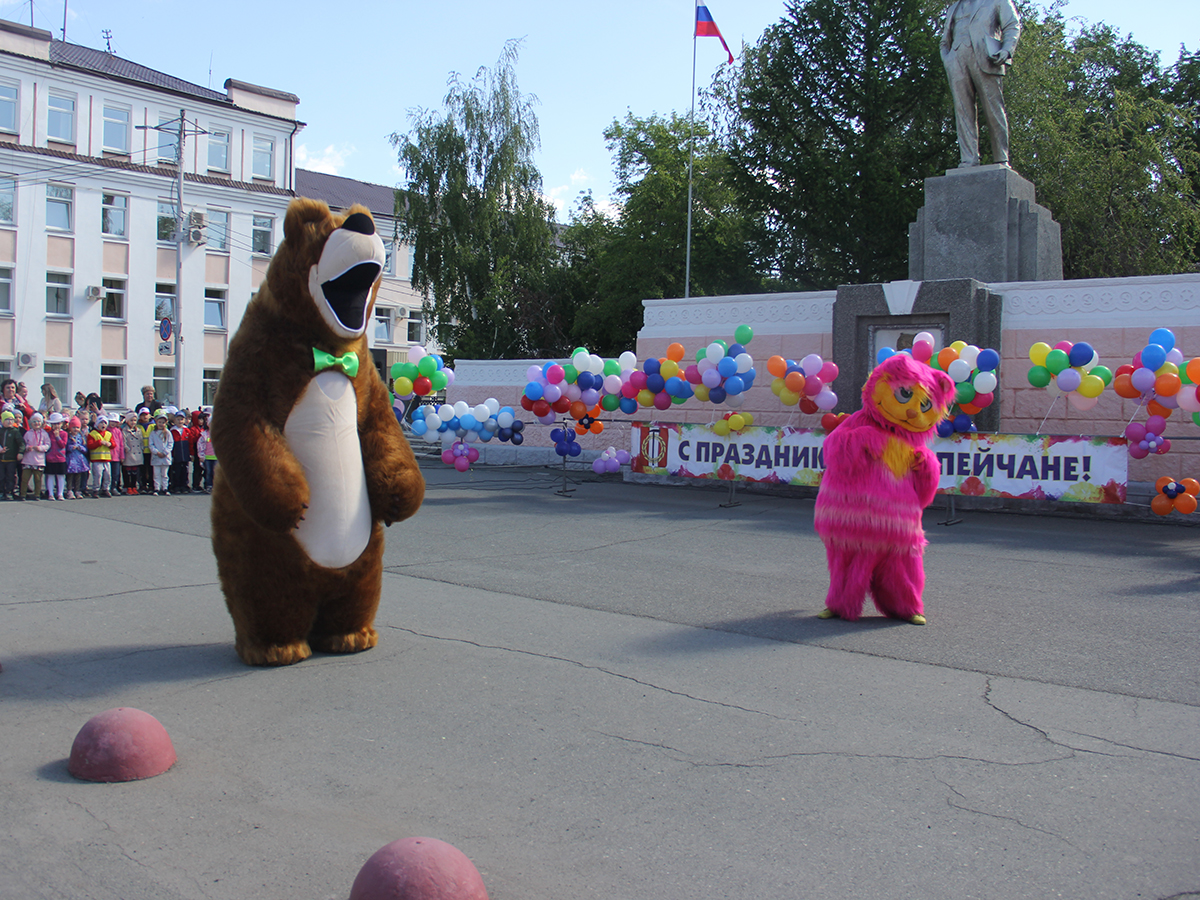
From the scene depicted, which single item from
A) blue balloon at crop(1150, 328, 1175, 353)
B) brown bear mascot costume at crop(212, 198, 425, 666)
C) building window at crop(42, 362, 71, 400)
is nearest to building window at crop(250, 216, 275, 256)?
building window at crop(42, 362, 71, 400)

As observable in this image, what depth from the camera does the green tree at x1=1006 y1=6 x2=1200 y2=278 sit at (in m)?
25.1

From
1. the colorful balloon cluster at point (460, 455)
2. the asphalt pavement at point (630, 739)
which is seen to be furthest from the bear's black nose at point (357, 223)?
the colorful balloon cluster at point (460, 455)

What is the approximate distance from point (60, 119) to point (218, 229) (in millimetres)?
5672

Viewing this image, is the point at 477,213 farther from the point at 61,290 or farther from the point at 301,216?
the point at 301,216

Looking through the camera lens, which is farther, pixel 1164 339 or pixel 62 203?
pixel 62 203

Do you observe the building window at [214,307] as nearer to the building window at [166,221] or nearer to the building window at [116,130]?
the building window at [166,221]

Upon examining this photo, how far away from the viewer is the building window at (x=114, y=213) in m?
31.2

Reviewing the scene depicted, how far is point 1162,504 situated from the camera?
11.0 metres

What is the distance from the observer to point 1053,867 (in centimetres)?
300

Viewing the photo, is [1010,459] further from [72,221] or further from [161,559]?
[72,221]

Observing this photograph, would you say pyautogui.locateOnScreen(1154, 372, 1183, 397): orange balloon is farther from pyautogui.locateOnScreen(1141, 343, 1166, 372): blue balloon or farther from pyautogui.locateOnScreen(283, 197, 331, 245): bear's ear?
pyautogui.locateOnScreen(283, 197, 331, 245): bear's ear

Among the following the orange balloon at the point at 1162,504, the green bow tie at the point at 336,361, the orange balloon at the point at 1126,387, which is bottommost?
the orange balloon at the point at 1162,504

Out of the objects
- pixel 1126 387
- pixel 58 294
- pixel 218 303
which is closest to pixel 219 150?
pixel 218 303

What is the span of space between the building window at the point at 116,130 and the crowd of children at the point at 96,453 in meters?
19.9
